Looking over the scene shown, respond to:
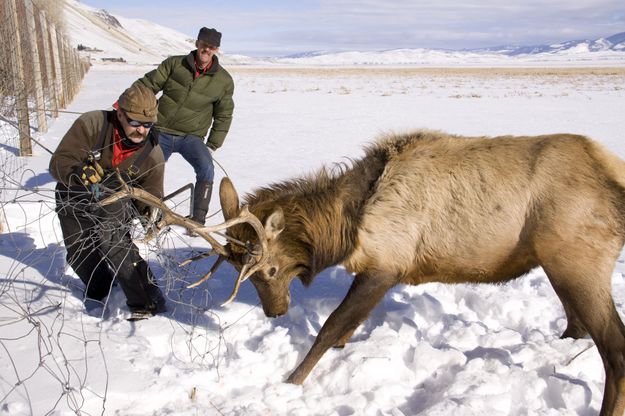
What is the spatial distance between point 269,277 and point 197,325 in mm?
739

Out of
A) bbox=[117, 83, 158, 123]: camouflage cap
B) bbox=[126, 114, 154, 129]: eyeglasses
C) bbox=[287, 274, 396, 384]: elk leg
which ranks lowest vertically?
bbox=[287, 274, 396, 384]: elk leg

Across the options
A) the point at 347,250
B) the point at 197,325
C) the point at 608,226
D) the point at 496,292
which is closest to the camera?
the point at 608,226

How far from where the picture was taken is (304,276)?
14.5 ft

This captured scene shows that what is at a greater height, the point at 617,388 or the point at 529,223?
the point at 529,223

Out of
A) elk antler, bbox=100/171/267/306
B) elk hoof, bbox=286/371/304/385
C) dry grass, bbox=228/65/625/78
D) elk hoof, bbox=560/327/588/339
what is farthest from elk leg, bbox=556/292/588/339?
dry grass, bbox=228/65/625/78

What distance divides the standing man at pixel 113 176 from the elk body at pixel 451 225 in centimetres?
80

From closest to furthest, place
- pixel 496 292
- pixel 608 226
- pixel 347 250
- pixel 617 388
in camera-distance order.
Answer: pixel 617 388, pixel 608 226, pixel 347 250, pixel 496 292

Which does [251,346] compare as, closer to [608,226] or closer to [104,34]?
[608,226]

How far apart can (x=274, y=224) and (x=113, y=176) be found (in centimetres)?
134

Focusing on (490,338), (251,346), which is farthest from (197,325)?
(490,338)

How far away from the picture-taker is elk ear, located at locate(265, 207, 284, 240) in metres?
3.98

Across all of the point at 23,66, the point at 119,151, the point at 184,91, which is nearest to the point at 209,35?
the point at 184,91

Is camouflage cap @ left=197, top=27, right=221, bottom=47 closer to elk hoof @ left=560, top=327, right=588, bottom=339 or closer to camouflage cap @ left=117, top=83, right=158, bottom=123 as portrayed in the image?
camouflage cap @ left=117, top=83, right=158, bottom=123

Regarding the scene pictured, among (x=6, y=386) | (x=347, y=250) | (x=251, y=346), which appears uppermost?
(x=347, y=250)
